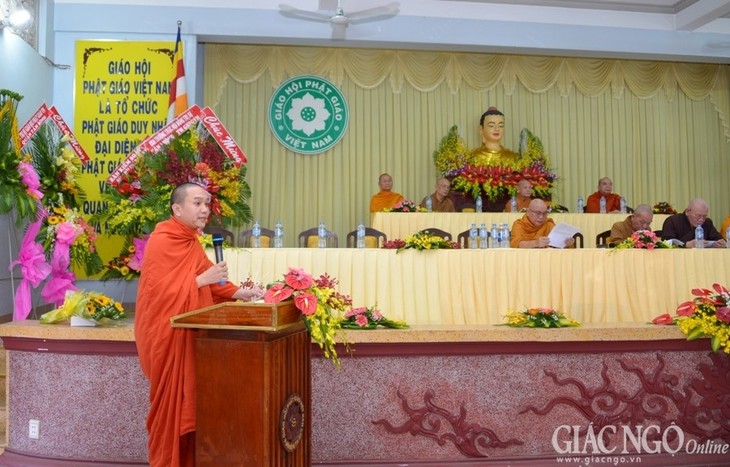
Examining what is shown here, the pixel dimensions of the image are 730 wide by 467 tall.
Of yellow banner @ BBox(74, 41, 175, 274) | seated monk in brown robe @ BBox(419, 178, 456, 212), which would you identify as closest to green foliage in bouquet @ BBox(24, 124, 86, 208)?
yellow banner @ BBox(74, 41, 175, 274)

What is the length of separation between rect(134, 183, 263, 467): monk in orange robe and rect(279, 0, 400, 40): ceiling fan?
→ 15.2 ft

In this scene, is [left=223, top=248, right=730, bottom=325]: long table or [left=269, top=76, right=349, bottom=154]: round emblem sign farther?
[left=269, top=76, right=349, bottom=154]: round emblem sign

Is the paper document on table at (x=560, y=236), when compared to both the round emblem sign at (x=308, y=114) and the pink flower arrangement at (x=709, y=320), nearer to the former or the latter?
the pink flower arrangement at (x=709, y=320)

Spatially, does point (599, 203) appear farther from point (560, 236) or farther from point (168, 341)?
point (168, 341)

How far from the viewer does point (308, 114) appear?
27.6 ft

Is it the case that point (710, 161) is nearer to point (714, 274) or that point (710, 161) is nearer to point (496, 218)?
point (496, 218)

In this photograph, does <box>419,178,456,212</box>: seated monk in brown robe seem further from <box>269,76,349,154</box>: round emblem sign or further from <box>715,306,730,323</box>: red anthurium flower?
<box>715,306,730,323</box>: red anthurium flower

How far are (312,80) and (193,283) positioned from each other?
657 centimetres

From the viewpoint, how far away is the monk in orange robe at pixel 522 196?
730cm

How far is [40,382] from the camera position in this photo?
292 cm

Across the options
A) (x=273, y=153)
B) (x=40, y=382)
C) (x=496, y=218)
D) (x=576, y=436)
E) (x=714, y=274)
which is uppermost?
(x=273, y=153)

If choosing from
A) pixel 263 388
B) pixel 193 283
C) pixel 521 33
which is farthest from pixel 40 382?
pixel 521 33

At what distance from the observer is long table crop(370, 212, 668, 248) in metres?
6.59

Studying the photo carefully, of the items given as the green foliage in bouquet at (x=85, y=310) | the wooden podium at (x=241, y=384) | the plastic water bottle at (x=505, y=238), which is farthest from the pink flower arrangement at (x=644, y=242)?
the green foliage in bouquet at (x=85, y=310)
